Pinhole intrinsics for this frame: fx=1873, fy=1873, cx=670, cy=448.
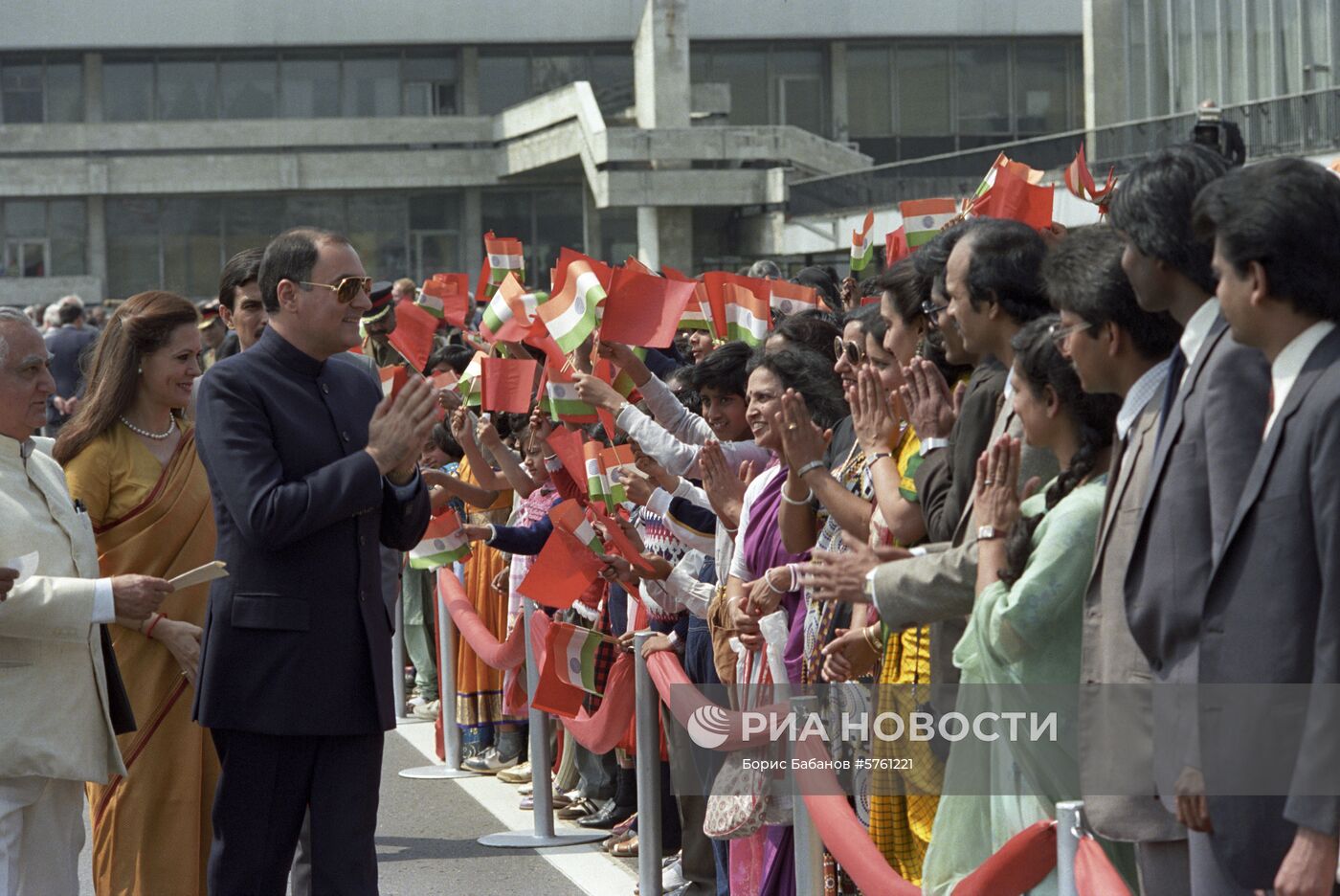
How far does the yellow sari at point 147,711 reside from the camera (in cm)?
547

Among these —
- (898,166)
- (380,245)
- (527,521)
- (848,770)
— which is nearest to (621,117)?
(380,245)

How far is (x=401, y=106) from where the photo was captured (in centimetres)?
4759

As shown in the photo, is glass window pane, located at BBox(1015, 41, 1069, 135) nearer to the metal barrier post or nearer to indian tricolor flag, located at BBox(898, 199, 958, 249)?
indian tricolor flag, located at BBox(898, 199, 958, 249)

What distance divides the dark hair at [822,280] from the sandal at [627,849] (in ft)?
9.88

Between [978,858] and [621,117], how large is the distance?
4153 cm

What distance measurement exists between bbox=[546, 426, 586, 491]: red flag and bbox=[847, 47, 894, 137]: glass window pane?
135 ft

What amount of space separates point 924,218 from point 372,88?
1676 inches

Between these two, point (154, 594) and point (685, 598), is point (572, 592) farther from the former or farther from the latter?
point (154, 594)

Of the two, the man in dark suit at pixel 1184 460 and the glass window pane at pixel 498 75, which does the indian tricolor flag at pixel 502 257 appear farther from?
the glass window pane at pixel 498 75

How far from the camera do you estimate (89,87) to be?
46.5m

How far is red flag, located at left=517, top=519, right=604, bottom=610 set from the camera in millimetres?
6715

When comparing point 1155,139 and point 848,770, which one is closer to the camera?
point 848,770

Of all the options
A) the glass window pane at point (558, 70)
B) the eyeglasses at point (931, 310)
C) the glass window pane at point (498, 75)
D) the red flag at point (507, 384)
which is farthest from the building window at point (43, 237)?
the eyeglasses at point (931, 310)

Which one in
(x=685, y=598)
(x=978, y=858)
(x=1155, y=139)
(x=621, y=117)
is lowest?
(x=978, y=858)
